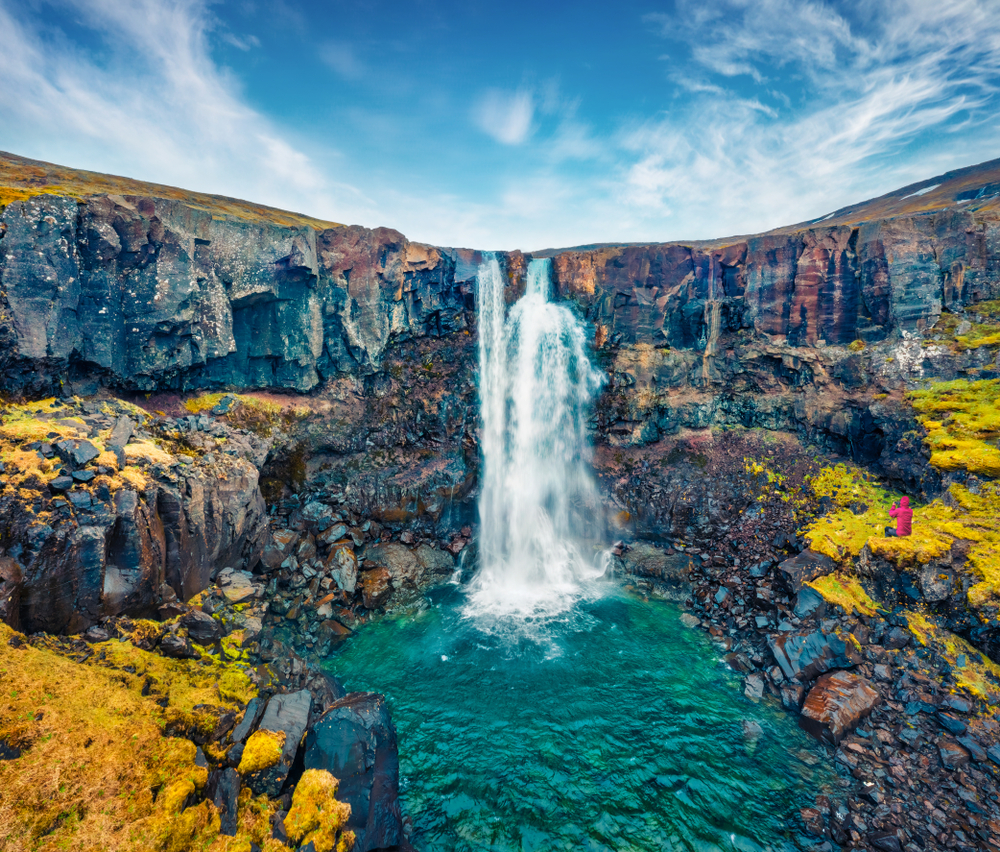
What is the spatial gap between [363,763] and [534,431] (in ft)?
67.2

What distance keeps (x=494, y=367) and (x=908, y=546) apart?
22634mm

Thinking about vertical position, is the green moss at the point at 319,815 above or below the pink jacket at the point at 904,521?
below

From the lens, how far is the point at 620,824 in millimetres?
11109

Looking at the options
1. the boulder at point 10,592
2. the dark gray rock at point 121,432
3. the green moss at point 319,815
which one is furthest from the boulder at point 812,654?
the dark gray rock at point 121,432

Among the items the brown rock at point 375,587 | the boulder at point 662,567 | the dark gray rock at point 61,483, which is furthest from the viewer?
the boulder at point 662,567

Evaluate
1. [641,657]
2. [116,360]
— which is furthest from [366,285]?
[641,657]

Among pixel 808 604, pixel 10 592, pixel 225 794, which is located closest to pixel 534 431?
pixel 808 604

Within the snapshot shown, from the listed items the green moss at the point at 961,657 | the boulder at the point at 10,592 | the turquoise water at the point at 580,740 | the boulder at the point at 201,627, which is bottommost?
the turquoise water at the point at 580,740

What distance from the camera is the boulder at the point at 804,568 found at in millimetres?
17953

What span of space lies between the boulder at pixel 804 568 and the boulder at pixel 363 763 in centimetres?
1708

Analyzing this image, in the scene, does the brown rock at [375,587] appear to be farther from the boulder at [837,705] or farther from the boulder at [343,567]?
the boulder at [837,705]

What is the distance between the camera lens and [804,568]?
725 inches

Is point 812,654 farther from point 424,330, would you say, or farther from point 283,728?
point 424,330

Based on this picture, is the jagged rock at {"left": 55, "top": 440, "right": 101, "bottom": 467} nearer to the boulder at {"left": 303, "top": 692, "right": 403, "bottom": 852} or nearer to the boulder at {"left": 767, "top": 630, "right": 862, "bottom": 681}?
the boulder at {"left": 303, "top": 692, "right": 403, "bottom": 852}
